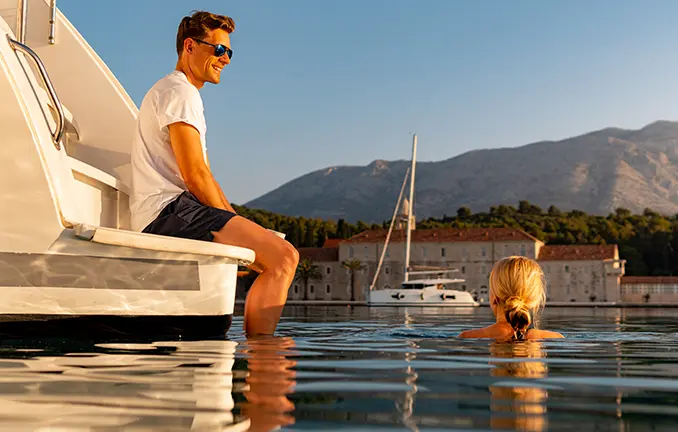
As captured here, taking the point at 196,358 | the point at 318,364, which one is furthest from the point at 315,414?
the point at 196,358

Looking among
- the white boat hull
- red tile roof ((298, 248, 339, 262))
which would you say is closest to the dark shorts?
the white boat hull

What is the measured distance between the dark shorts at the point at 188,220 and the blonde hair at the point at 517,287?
5.42 ft

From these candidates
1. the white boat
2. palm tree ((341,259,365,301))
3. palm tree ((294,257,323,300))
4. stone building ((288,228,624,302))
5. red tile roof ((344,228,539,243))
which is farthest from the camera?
palm tree ((294,257,323,300))

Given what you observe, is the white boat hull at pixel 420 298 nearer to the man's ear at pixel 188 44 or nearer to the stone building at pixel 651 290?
the stone building at pixel 651 290

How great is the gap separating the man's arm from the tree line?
103 meters

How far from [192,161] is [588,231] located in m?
124

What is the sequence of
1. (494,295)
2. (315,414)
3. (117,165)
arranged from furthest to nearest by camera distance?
(117,165), (494,295), (315,414)

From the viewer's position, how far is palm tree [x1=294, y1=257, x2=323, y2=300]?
99.7m

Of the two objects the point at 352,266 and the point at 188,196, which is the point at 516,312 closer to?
the point at 188,196

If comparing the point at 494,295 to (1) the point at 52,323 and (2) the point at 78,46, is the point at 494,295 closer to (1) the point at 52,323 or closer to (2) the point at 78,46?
(1) the point at 52,323

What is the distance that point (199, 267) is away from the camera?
5.28m

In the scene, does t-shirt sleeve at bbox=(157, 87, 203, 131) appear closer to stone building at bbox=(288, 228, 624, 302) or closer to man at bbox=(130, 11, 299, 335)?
man at bbox=(130, 11, 299, 335)

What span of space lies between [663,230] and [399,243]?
38.6 m

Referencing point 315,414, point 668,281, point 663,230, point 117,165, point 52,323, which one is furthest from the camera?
point 663,230
